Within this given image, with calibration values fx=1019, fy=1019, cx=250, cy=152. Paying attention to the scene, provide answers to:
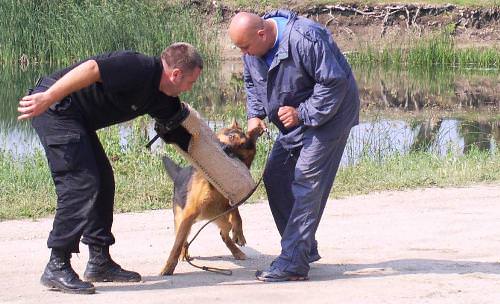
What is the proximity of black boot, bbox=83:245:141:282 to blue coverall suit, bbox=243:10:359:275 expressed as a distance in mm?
1068

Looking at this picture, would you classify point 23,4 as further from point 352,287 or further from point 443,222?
point 352,287

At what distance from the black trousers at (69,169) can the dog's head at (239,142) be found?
1.16m

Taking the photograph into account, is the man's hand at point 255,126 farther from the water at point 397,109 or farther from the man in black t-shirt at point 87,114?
the water at point 397,109

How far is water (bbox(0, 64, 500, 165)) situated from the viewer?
14484mm

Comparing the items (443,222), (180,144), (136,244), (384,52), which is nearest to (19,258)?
(136,244)

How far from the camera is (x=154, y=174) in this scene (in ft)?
37.6

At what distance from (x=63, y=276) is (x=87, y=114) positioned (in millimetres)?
1075

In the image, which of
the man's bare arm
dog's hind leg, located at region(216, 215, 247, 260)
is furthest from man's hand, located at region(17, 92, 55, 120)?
dog's hind leg, located at region(216, 215, 247, 260)

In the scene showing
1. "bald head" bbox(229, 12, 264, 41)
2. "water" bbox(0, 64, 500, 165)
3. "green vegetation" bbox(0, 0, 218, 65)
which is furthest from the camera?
"green vegetation" bbox(0, 0, 218, 65)

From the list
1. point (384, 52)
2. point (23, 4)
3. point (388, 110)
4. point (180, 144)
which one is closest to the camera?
point (180, 144)

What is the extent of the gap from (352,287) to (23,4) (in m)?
20.4

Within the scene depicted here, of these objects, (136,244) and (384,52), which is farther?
(384,52)

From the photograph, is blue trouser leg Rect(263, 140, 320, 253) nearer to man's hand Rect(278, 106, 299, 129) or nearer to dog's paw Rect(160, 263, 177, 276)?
man's hand Rect(278, 106, 299, 129)

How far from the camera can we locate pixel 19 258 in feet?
25.5
